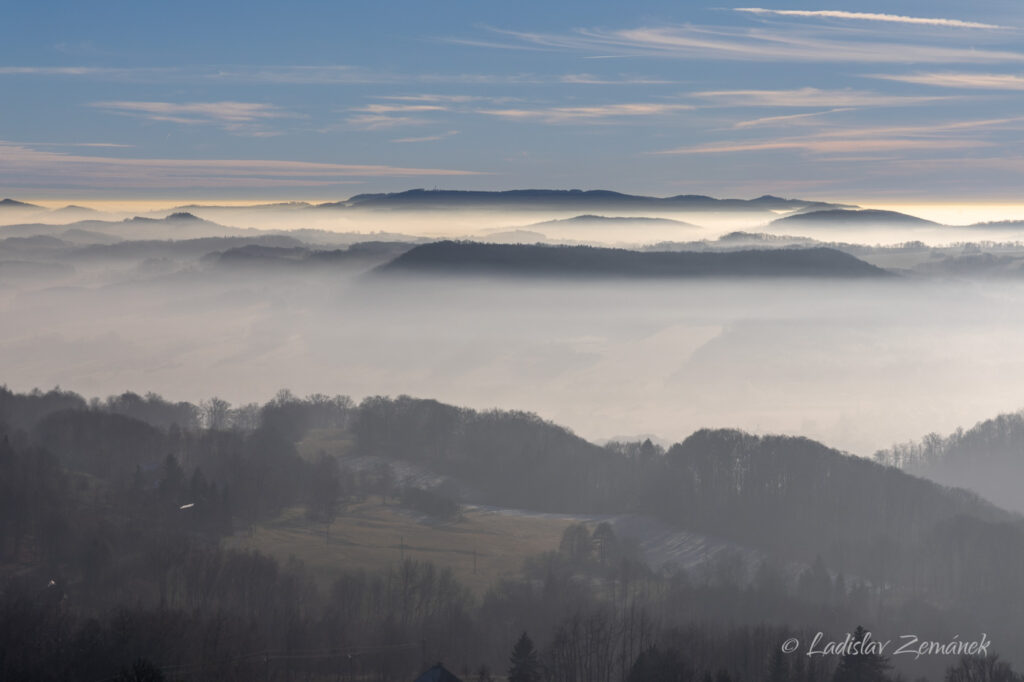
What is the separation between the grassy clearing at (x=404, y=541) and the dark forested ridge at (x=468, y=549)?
160 centimetres

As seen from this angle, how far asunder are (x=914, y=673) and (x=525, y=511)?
48.2 m

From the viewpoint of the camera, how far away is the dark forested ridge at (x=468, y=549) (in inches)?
2506

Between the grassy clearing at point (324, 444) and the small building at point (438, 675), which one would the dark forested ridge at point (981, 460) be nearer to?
the grassy clearing at point (324, 444)

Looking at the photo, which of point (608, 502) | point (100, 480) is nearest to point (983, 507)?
point (608, 502)

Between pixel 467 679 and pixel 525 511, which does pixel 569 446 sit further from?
pixel 467 679

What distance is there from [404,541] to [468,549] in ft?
15.8

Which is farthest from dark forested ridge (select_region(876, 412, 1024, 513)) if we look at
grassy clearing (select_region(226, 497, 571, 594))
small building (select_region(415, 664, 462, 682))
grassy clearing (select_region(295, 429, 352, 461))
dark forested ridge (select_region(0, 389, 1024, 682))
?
small building (select_region(415, 664, 462, 682))

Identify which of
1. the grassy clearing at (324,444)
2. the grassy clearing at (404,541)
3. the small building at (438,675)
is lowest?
the grassy clearing at (404,541)

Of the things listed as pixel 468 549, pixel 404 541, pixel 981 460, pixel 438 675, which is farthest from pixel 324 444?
pixel 438 675

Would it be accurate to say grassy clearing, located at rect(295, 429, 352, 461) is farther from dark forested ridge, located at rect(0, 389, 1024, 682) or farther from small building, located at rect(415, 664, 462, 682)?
small building, located at rect(415, 664, 462, 682)

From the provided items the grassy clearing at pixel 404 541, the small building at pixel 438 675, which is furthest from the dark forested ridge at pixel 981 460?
the small building at pixel 438 675

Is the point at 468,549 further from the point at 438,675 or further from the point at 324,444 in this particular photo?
the point at 324,444

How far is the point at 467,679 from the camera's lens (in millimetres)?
59969

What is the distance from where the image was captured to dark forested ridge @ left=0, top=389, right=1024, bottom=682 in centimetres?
6366
